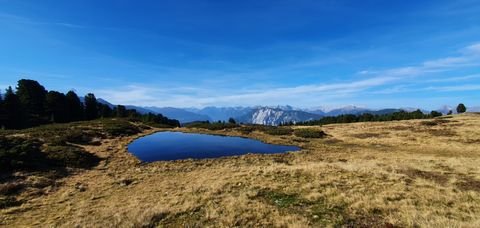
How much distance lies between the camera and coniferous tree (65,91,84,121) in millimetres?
73438

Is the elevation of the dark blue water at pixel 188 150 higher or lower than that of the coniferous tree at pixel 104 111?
lower

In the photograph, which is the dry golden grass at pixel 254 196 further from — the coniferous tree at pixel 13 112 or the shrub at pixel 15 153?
the coniferous tree at pixel 13 112

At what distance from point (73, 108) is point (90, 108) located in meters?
9.84

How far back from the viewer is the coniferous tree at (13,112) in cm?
5372

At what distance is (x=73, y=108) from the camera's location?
75375mm

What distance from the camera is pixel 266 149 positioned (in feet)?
121

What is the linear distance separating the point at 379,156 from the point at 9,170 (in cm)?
3436

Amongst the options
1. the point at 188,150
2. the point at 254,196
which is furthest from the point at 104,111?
the point at 254,196

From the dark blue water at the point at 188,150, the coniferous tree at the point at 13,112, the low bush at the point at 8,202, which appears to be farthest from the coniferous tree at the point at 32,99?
the low bush at the point at 8,202

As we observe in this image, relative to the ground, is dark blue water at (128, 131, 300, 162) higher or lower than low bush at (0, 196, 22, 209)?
higher

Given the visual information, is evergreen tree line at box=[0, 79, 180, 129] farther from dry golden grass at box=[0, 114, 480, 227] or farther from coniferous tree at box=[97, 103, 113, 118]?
dry golden grass at box=[0, 114, 480, 227]

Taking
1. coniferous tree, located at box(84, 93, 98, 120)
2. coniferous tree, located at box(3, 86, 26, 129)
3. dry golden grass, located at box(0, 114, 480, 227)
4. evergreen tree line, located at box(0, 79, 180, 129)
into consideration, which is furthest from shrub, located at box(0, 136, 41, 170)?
coniferous tree, located at box(84, 93, 98, 120)

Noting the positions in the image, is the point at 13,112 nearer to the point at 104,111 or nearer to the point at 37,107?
the point at 37,107

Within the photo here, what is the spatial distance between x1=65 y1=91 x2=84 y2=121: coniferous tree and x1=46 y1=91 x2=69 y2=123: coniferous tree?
5.85 feet
